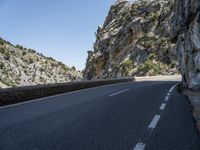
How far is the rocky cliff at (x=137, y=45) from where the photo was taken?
63.1m

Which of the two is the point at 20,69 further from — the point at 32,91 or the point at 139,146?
the point at 139,146

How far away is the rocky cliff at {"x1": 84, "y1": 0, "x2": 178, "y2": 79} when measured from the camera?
2484 inches

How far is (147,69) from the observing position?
60.9m

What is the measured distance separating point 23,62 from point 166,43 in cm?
7944

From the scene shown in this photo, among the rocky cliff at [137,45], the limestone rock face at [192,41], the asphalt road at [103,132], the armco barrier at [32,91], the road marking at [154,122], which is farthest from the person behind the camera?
the rocky cliff at [137,45]

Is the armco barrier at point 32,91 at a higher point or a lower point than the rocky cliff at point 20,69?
lower

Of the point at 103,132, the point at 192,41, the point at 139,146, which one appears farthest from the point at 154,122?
the point at 192,41

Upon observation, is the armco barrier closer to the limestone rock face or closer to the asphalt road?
the asphalt road

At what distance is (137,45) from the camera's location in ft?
233

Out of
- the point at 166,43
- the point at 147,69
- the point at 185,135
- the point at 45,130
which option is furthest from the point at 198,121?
the point at 166,43

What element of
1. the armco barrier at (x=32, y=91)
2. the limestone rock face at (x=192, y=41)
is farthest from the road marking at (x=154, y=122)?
the limestone rock face at (x=192, y=41)

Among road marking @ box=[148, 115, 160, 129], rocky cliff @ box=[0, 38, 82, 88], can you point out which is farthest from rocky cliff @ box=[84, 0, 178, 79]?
road marking @ box=[148, 115, 160, 129]

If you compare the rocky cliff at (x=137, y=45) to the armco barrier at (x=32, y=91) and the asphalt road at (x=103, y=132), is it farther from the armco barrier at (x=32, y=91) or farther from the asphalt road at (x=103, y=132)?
the asphalt road at (x=103, y=132)

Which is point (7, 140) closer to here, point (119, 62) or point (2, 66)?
point (119, 62)
